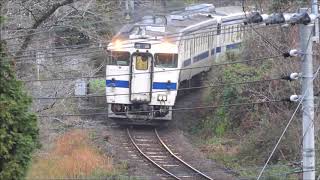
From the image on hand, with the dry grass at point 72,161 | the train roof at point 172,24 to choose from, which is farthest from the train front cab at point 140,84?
the dry grass at point 72,161

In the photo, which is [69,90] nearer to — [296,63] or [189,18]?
[296,63]

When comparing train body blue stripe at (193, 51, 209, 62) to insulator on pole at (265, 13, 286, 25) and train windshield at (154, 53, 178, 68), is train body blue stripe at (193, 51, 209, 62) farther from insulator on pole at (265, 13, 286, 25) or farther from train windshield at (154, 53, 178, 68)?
insulator on pole at (265, 13, 286, 25)

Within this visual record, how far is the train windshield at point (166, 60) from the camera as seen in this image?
2566cm

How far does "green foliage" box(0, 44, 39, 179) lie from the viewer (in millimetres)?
11211

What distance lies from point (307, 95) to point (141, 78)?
12.8 meters

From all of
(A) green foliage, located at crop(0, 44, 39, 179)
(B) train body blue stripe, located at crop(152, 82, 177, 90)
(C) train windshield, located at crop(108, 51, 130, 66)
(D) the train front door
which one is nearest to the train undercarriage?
(D) the train front door

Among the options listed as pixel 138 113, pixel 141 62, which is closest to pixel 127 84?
pixel 141 62

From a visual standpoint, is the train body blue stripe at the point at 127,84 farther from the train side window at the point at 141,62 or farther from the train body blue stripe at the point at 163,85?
the train side window at the point at 141,62

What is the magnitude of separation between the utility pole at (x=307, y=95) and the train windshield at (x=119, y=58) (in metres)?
13.0

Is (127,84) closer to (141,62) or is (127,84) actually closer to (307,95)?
(141,62)

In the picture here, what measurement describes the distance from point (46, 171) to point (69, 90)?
307 inches

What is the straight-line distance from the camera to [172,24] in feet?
91.4

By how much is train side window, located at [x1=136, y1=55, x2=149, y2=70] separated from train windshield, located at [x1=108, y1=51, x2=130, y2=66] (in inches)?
13.8

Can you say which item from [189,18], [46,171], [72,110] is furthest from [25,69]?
[189,18]
